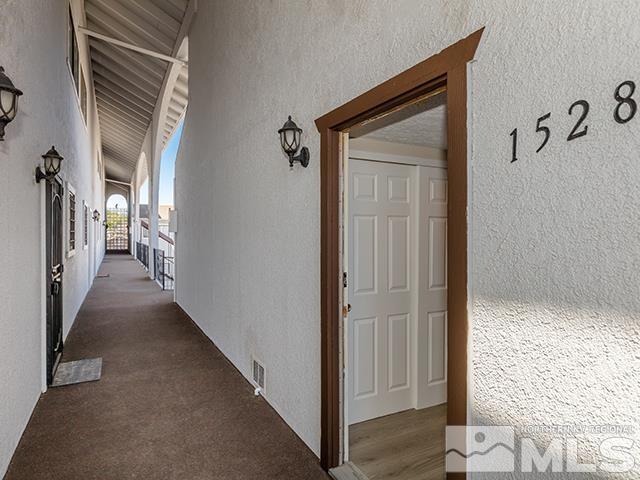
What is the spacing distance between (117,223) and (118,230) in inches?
16.7

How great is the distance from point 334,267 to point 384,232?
34.7 inches

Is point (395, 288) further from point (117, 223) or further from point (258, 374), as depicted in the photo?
point (117, 223)

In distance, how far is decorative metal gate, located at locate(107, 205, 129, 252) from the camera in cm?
2209

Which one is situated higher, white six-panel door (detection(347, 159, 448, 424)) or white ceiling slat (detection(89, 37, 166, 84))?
white ceiling slat (detection(89, 37, 166, 84))

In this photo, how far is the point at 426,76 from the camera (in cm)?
145

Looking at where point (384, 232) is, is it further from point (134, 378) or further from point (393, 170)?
point (134, 378)

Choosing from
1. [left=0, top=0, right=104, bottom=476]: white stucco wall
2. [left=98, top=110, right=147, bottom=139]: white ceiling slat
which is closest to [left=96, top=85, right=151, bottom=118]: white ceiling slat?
[left=98, top=110, right=147, bottom=139]: white ceiling slat

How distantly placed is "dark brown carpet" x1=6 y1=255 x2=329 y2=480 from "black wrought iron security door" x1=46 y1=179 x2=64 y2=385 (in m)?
0.33

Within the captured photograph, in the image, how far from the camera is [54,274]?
142 inches

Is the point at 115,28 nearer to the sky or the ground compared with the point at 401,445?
nearer to the sky

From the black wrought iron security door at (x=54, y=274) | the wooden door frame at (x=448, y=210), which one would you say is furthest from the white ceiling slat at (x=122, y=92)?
the wooden door frame at (x=448, y=210)

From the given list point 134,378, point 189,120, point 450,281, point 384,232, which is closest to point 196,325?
point 134,378

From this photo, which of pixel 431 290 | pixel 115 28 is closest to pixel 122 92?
pixel 115 28

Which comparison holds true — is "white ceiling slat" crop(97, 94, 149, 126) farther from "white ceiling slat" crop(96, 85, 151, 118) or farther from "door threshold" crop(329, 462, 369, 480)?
"door threshold" crop(329, 462, 369, 480)
